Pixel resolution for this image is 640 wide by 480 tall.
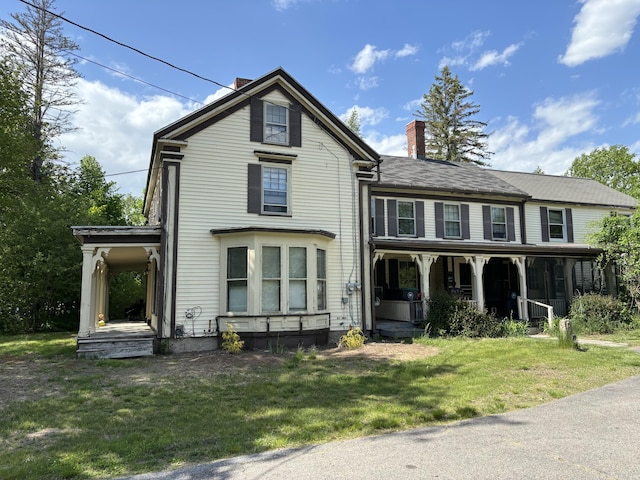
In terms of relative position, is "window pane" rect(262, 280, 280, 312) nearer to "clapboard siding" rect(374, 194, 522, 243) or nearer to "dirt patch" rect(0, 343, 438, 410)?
"dirt patch" rect(0, 343, 438, 410)

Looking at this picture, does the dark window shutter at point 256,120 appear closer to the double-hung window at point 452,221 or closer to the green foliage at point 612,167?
the double-hung window at point 452,221

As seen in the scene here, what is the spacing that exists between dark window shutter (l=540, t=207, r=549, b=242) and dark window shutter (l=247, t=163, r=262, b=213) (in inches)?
533

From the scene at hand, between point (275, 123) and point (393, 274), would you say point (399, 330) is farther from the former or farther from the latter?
point (275, 123)

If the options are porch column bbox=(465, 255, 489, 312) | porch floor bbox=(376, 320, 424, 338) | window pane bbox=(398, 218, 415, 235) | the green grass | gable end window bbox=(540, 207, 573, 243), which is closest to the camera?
the green grass

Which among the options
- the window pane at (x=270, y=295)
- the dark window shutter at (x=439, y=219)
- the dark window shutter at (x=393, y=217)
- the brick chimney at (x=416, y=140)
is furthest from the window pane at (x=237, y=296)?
the brick chimney at (x=416, y=140)

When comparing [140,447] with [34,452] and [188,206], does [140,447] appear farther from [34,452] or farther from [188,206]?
[188,206]

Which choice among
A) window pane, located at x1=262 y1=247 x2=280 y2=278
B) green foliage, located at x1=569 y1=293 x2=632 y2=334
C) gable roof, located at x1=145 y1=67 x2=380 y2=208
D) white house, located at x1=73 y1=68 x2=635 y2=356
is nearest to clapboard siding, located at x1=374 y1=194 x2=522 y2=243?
white house, located at x1=73 y1=68 x2=635 y2=356

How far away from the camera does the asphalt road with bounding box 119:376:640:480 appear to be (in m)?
4.29

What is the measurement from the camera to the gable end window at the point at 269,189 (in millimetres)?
13812

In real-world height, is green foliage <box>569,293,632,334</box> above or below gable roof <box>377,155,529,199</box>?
below

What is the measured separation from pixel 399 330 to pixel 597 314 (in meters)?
7.44

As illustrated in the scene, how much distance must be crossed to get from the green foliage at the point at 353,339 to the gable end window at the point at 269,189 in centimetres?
415

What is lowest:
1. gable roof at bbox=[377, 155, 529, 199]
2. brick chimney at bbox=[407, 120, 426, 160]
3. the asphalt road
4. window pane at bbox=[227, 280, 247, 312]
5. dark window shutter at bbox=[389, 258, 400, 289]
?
the asphalt road

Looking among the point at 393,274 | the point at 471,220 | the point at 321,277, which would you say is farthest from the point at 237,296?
the point at 471,220
